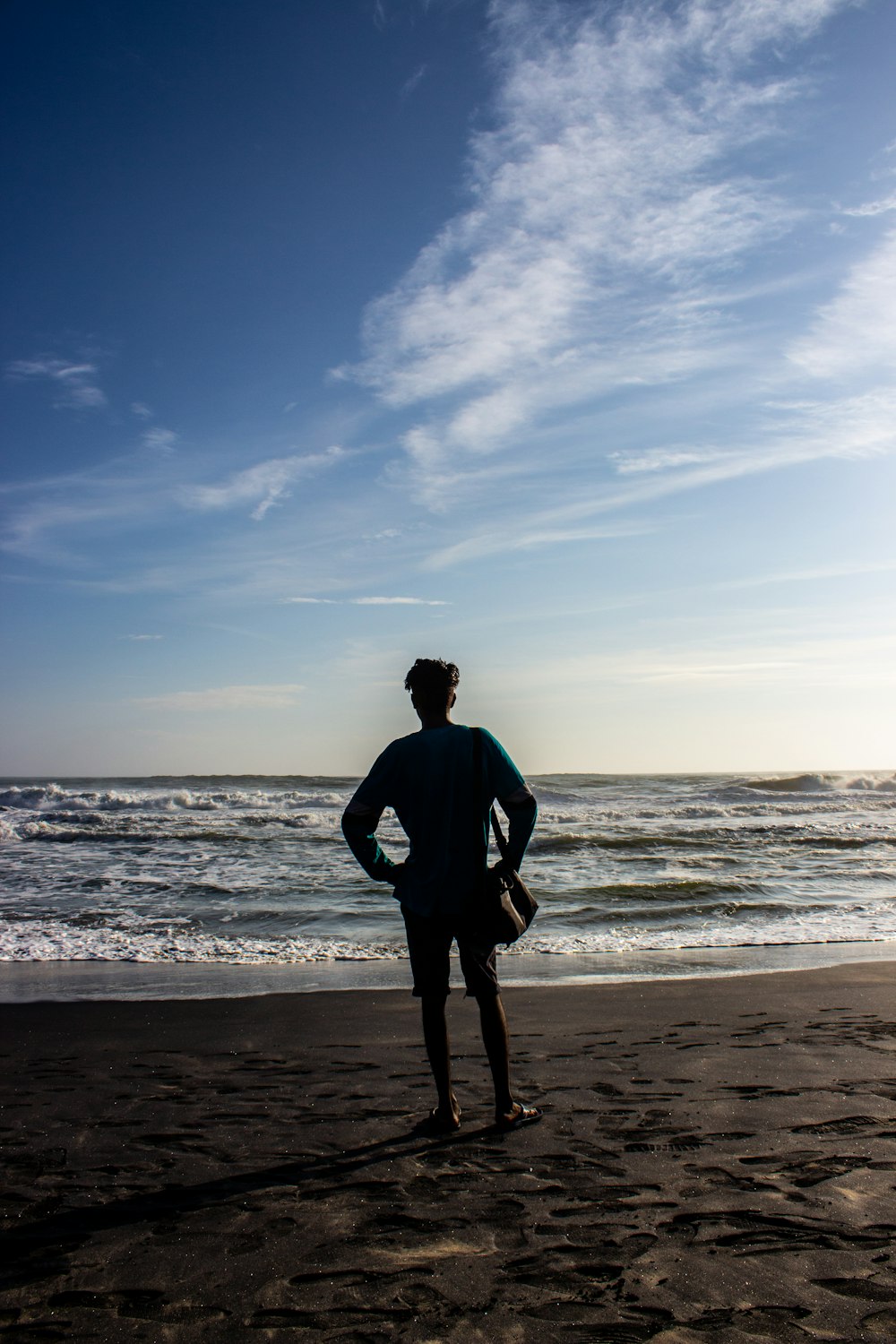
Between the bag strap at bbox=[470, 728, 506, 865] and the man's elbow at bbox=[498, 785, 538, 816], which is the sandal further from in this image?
the man's elbow at bbox=[498, 785, 538, 816]

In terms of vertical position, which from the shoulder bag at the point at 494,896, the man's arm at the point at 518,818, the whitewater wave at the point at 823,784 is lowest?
the whitewater wave at the point at 823,784

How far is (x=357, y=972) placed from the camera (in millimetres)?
7918

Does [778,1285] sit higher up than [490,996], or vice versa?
[490,996]

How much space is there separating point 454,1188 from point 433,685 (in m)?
1.99

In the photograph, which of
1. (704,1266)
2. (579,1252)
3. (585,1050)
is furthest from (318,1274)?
(585,1050)

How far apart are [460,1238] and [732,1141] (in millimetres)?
1341

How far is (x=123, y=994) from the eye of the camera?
7.02 m

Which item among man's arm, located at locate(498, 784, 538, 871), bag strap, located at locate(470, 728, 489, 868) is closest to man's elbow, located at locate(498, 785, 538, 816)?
man's arm, located at locate(498, 784, 538, 871)

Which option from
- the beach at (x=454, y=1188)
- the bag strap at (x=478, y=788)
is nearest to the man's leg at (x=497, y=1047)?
the beach at (x=454, y=1188)

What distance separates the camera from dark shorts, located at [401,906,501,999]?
3.88m

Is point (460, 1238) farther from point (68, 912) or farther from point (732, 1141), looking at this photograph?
point (68, 912)

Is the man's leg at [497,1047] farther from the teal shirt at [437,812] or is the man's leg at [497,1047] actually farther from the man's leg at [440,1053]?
the teal shirt at [437,812]

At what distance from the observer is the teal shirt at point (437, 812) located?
3881 millimetres

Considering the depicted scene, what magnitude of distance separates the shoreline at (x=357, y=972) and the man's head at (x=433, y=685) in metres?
3.79
